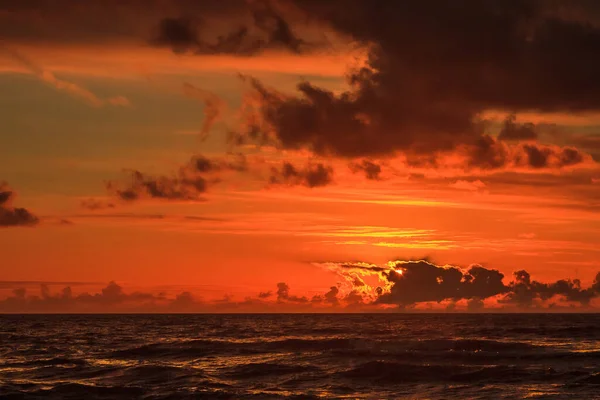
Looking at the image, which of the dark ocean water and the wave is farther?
the wave

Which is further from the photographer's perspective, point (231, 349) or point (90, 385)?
point (231, 349)

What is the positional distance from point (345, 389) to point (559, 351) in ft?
101

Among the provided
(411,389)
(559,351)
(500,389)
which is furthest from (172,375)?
(559,351)

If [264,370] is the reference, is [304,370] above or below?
below

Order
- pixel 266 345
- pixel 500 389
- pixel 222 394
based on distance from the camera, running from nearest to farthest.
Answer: pixel 222 394 → pixel 500 389 → pixel 266 345

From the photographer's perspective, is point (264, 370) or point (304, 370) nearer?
point (264, 370)

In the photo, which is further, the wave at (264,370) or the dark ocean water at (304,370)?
the wave at (264,370)

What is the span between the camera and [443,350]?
205ft

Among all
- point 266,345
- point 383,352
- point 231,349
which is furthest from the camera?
point 266,345

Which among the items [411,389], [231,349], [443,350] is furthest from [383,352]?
[411,389]

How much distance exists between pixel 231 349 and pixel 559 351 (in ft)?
93.8

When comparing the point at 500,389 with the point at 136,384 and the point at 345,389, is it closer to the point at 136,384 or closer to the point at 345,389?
the point at 345,389

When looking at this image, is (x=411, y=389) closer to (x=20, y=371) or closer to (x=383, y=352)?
(x=383, y=352)

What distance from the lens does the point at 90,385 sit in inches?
1563
